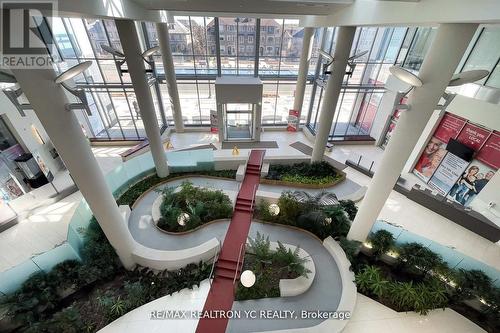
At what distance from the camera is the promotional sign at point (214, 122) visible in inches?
556

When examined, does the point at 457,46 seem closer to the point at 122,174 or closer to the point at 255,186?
the point at 255,186

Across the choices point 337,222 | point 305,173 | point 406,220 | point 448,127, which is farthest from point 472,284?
point 448,127

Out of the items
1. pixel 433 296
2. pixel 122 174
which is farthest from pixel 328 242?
pixel 122 174

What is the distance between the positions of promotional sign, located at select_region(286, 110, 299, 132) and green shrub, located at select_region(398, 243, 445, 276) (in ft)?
31.7

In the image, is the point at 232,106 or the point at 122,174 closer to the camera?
the point at 122,174

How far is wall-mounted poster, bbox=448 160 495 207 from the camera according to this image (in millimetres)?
9406

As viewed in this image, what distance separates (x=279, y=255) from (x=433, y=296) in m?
4.73

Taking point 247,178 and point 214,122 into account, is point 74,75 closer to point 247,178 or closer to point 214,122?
point 247,178

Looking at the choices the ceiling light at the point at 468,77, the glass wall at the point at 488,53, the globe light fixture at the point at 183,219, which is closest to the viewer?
the ceiling light at the point at 468,77

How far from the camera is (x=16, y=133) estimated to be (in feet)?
Answer: 32.3

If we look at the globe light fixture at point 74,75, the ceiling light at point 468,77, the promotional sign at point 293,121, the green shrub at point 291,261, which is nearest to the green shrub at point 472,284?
the green shrub at point 291,261

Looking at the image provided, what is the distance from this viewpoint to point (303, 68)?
13789mm

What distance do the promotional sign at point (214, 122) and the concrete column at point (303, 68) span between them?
17.0 feet

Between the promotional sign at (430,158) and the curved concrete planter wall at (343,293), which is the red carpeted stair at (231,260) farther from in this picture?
the promotional sign at (430,158)
